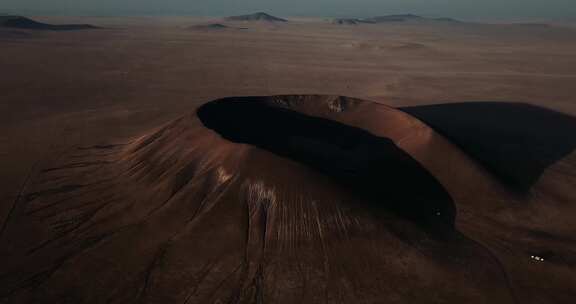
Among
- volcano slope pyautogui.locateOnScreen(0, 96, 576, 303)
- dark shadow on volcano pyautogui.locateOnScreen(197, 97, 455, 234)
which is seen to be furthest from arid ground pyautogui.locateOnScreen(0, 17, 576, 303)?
dark shadow on volcano pyautogui.locateOnScreen(197, 97, 455, 234)

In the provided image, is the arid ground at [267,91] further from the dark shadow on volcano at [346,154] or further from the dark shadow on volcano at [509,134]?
the dark shadow on volcano at [346,154]

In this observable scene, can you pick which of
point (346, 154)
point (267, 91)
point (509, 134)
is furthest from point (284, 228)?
point (267, 91)

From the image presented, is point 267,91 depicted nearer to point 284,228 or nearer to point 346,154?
point 346,154

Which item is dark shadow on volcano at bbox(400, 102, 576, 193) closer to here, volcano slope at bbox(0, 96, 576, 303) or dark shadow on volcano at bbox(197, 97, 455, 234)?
volcano slope at bbox(0, 96, 576, 303)

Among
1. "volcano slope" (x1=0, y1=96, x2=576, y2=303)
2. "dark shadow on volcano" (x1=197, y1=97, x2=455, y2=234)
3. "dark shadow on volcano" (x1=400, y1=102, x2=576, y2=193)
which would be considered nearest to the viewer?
"volcano slope" (x1=0, y1=96, x2=576, y2=303)

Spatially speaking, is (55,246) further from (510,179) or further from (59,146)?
(510,179)

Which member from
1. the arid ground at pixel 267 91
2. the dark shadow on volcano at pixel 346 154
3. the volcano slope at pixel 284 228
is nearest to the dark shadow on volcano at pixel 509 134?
the arid ground at pixel 267 91
